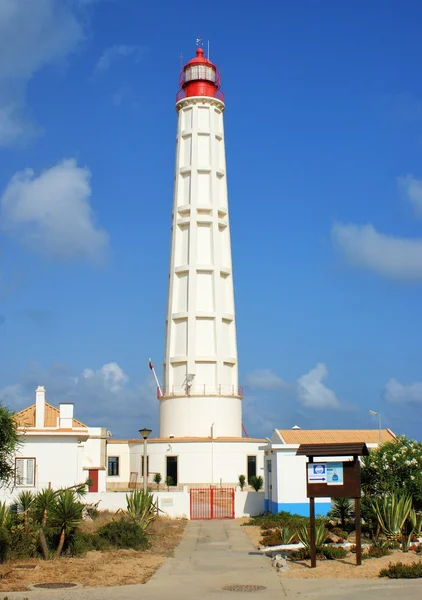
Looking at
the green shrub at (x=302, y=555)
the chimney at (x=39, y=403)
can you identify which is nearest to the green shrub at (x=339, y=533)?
the green shrub at (x=302, y=555)

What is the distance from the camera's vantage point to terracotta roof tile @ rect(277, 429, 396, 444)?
4238cm

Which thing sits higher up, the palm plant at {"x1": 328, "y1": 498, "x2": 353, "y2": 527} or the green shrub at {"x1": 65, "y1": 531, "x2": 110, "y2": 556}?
the palm plant at {"x1": 328, "y1": 498, "x2": 353, "y2": 527}

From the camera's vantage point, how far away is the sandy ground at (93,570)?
1778 centimetres

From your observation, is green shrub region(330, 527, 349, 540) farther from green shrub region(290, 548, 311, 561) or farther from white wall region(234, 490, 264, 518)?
white wall region(234, 490, 264, 518)

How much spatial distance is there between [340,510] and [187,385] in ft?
74.4

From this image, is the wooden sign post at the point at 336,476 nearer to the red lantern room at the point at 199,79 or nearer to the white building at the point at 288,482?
the white building at the point at 288,482

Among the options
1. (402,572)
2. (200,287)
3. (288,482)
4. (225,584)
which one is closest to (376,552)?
(402,572)

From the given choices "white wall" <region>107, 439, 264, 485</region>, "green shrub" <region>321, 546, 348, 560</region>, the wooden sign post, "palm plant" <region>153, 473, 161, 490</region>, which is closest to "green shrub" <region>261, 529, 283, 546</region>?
"green shrub" <region>321, 546, 348, 560</region>

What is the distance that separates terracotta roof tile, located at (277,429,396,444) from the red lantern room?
24.5 m

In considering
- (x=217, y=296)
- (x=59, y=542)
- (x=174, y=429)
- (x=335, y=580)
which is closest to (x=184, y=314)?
(x=217, y=296)

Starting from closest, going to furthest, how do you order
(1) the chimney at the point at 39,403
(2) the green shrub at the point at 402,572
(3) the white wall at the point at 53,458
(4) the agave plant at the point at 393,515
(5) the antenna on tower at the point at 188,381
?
(2) the green shrub at the point at 402,572 < (4) the agave plant at the point at 393,515 < (3) the white wall at the point at 53,458 < (1) the chimney at the point at 39,403 < (5) the antenna on tower at the point at 188,381

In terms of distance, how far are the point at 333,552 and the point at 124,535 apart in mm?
6557

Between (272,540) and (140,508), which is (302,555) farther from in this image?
(140,508)

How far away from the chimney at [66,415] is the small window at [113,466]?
623 inches
